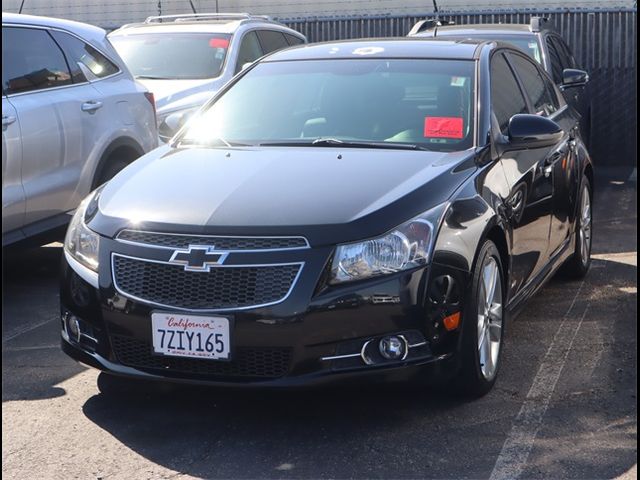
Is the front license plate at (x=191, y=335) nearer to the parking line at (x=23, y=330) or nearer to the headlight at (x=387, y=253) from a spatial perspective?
the headlight at (x=387, y=253)

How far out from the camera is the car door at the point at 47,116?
7148 millimetres

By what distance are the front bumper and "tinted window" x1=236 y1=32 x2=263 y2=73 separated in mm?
7062

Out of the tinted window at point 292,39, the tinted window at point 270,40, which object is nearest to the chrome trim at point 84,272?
the tinted window at point 270,40

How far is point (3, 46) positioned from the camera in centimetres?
727

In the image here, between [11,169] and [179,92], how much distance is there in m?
3.81

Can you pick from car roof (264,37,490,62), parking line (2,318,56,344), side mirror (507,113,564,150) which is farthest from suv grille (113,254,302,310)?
car roof (264,37,490,62)

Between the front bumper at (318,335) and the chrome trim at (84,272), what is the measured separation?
0.19 ft

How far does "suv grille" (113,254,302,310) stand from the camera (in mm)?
4441

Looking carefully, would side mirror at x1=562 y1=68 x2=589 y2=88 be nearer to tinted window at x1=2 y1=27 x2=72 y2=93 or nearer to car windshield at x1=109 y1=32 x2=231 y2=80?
car windshield at x1=109 y1=32 x2=231 y2=80

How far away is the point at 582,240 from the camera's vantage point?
7312mm

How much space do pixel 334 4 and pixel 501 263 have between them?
39.9 feet

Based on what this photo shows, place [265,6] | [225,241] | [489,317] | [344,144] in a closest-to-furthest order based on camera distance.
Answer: [225,241]
[489,317]
[344,144]
[265,6]

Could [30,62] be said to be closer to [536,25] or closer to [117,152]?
[117,152]

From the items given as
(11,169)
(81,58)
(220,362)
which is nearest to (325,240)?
(220,362)
